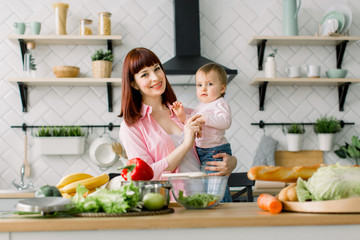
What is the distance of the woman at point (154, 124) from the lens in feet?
6.47

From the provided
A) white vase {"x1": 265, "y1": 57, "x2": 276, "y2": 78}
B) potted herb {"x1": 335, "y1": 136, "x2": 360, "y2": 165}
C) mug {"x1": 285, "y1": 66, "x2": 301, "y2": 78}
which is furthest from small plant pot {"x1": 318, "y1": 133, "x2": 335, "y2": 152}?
white vase {"x1": 265, "y1": 57, "x2": 276, "y2": 78}

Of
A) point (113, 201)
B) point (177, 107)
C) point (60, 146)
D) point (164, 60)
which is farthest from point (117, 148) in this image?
point (113, 201)

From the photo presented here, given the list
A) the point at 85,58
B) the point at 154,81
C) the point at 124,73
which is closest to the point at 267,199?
the point at 154,81

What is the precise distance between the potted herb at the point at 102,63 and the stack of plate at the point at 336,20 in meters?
1.81

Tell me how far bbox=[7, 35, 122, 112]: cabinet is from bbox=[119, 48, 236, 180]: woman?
134 centimetres

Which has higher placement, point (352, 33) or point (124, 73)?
point (352, 33)

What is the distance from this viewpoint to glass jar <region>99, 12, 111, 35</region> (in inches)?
144

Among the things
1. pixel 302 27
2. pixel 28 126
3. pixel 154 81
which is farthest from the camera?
pixel 302 27

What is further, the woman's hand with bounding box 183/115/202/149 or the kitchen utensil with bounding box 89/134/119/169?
the kitchen utensil with bounding box 89/134/119/169

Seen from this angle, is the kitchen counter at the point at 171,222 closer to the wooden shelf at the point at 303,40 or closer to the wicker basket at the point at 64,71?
the wicker basket at the point at 64,71

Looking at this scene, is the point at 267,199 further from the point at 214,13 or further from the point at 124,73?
the point at 214,13

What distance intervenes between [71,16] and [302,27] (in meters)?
2.00

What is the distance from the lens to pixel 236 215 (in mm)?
1183

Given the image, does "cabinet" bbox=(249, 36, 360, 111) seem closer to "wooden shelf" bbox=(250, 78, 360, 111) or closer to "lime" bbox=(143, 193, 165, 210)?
"wooden shelf" bbox=(250, 78, 360, 111)
